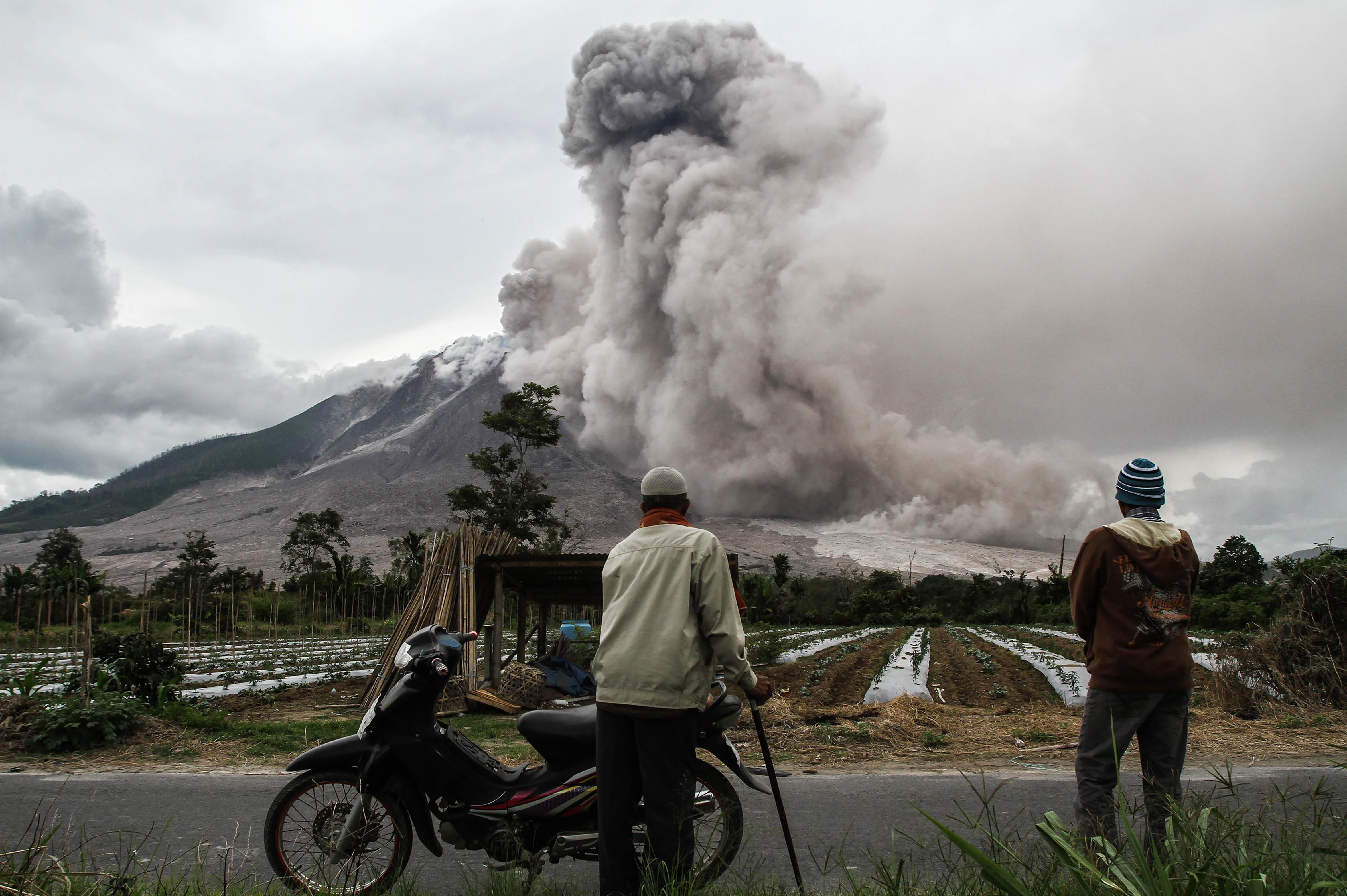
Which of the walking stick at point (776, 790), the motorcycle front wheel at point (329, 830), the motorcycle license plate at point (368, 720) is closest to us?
the walking stick at point (776, 790)

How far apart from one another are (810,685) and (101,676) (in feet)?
29.4

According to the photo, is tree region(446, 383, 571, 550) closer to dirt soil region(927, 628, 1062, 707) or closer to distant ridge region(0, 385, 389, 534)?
dirt soil region(927, 628, 1062, 707)

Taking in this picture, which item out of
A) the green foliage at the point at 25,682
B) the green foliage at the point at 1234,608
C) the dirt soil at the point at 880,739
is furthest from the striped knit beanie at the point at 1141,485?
the green foliage at the point at 1234,608

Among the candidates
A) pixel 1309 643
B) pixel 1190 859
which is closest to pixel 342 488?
pixel 1309 643

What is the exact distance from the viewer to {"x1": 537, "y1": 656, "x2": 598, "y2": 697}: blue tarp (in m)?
10.2

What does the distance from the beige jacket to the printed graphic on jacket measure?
1521mm

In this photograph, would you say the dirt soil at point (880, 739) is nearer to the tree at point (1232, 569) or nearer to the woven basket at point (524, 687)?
the woven basket at point (524, 687)

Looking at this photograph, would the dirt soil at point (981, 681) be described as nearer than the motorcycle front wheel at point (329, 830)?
No

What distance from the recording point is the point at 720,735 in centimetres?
340

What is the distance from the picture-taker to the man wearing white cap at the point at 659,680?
9.14 ft

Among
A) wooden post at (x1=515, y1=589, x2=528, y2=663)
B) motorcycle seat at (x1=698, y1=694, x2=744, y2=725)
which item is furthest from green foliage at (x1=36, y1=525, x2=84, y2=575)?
motorcycle seat at (x1=698, y1=694, x2=744, y2=725)

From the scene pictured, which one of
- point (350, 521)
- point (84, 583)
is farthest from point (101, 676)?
point (350, 521)

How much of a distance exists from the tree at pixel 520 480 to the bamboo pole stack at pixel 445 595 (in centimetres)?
2610

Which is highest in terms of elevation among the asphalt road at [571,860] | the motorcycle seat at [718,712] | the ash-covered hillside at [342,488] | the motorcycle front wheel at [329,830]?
the ash-covered hillside at [342,488]
